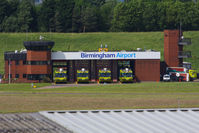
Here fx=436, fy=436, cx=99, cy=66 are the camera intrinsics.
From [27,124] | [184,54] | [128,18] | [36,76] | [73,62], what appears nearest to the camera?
[27,124]

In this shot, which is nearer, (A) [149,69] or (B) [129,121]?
(B) [129,121]

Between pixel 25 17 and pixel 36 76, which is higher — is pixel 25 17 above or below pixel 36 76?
above

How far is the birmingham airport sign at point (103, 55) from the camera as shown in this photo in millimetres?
96000

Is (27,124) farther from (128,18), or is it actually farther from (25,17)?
(25,17)

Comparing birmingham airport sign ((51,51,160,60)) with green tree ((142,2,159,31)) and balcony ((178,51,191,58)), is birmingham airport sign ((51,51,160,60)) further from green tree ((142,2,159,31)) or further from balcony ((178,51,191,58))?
green tree ((142,2,159,31))

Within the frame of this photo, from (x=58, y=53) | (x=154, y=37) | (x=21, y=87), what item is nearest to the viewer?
(x=21, y=87)

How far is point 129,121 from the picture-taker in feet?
129

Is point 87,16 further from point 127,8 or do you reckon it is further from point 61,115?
point 61,115

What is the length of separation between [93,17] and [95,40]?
20111 mm

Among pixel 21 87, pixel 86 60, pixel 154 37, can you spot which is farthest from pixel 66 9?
pixel 21 87

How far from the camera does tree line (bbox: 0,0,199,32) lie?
538ft

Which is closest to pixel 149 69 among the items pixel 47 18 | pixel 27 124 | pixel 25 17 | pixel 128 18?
pixel 27 124

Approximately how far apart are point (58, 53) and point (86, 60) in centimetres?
647

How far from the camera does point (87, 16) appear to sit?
544ft
